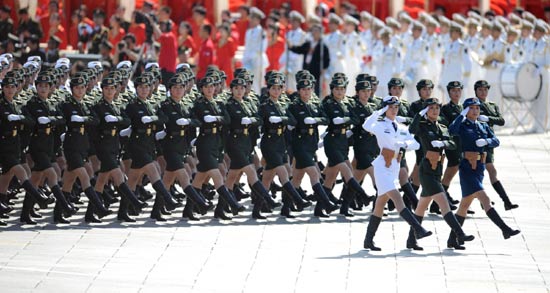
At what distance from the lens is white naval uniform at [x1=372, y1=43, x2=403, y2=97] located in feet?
114

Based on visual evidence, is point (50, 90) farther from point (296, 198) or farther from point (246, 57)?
point (246, 57)

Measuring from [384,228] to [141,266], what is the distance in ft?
12.5

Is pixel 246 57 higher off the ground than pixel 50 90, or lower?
lower

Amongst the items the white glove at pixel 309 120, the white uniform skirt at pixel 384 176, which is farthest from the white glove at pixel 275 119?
the white uniform skirt at pixel 384 176

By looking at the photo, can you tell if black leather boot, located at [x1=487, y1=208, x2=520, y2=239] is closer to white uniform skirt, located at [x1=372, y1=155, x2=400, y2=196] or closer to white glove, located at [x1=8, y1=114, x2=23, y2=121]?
white uniform skirt, located at [x1=372, y1=155, x2=400, y2=196]

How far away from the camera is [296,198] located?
21516mm

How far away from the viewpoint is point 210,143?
21516 millimetres

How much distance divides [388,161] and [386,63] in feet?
51.9

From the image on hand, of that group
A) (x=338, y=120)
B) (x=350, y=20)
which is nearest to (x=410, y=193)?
(x=338, y=120)

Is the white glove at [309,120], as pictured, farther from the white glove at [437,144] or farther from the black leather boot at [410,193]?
the white glove at [437,144]

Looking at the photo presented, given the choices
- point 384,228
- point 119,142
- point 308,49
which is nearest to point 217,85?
point 119,142

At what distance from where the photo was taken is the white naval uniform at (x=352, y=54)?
115 feet

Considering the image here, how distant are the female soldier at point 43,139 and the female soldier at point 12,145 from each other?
0.15 m

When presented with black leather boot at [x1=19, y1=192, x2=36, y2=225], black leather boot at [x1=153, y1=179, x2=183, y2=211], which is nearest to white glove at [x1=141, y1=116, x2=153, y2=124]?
black leather boot at [x1=153, y1=179, x2=183, y2=211]
